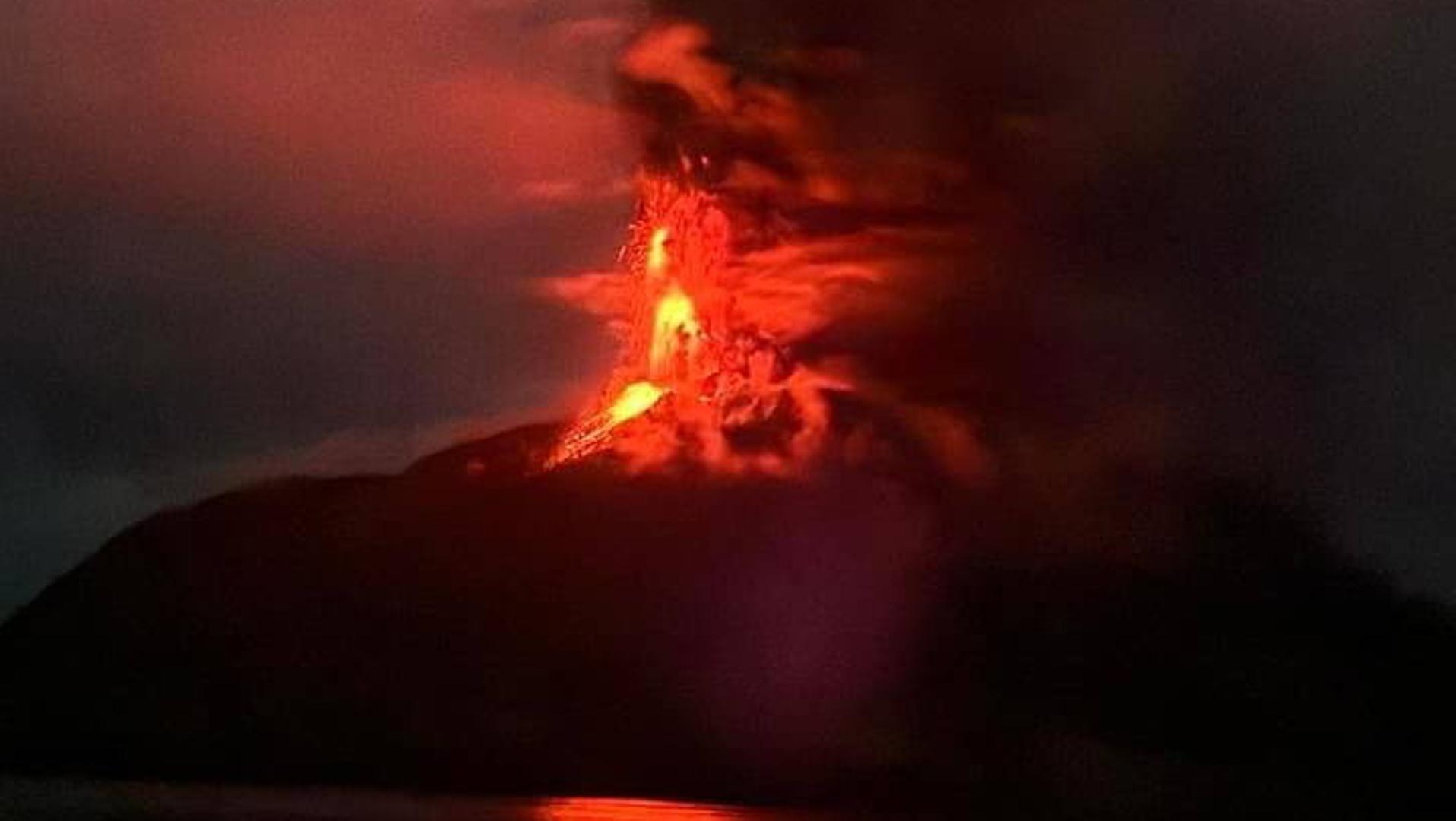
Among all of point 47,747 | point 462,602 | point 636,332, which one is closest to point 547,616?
point 462,602

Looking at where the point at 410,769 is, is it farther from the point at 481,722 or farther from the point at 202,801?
the point at 202,801

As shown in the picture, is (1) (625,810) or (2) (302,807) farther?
(1) (625,810)

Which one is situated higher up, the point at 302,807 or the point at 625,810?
the point at 625,810

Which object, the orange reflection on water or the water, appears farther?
the orange reflection on water

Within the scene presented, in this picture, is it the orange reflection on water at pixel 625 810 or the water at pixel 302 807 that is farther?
the orange reflection on water at pixel 625 810
